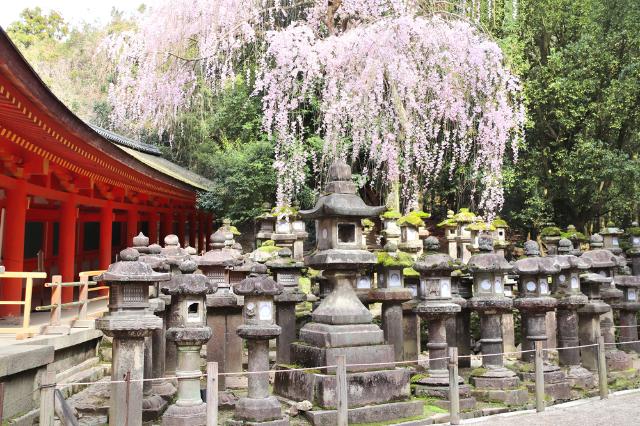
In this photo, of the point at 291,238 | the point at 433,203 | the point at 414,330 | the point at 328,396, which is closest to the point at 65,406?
the point at 328,396

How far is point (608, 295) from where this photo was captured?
9891mm

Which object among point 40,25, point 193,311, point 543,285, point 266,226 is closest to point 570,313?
point 543,285

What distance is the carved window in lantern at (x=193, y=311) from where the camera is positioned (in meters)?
5.69

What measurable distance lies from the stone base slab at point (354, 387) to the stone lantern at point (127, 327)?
189 cm

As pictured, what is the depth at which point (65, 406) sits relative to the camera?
423cm

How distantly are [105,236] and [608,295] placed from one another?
401 inches

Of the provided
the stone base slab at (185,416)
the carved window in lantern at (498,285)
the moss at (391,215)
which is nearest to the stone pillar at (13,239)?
the stone base slab at (185,416)

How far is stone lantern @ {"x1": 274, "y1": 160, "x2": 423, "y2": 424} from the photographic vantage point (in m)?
6.14

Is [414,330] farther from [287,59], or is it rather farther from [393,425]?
[287,59]

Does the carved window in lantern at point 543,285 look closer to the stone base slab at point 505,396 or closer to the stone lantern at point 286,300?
the stone base slab at point 505,396

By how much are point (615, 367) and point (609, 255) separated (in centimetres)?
190

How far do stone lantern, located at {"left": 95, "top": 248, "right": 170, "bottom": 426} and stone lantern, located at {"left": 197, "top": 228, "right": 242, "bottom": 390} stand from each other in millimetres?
1947

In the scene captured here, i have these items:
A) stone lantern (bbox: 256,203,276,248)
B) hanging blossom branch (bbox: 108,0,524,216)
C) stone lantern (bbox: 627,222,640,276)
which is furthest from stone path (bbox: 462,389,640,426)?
stone lantern (bbox: 256,203,276,248)

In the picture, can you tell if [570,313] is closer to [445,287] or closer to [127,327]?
[445,287]
